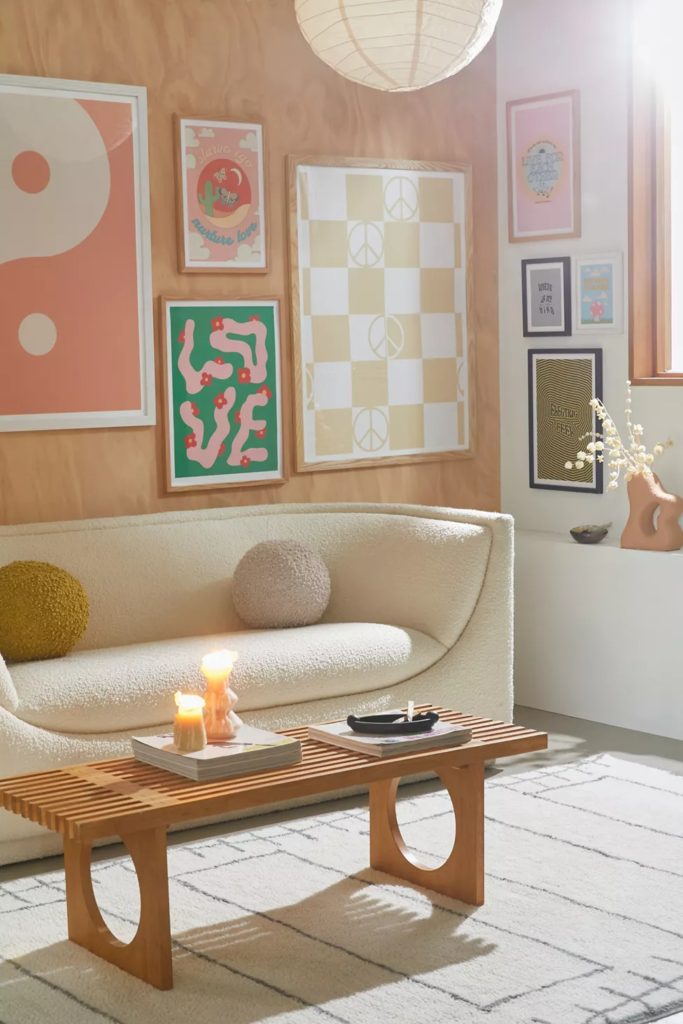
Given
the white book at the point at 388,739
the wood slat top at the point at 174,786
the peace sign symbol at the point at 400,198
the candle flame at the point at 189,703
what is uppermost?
the peace sign symbol at the point at 400,198

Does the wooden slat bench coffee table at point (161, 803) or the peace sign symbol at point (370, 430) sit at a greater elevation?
the peace sign symbol at point (370, 430)

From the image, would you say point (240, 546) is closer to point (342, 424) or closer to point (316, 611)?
point (316, 611)

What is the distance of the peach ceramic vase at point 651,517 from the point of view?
442 cm

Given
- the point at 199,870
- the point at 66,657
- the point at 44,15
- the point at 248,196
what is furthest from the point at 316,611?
the point at 44,15

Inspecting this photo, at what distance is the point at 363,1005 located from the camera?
2422 mm

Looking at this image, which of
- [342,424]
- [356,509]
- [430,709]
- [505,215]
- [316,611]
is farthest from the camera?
[505,215]

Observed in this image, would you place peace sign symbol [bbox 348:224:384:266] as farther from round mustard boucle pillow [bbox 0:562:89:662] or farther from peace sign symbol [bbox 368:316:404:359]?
round mustard boucle pillow [bbox 0:562:89:662]

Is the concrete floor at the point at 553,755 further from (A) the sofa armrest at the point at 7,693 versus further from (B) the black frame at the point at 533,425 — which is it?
(B) the black frame at the point at 533,425

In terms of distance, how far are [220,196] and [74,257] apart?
0.59 m

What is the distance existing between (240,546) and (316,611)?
364 mm

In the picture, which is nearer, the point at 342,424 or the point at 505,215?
the point at 342,424

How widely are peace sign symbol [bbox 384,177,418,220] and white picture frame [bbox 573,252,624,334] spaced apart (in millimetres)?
642

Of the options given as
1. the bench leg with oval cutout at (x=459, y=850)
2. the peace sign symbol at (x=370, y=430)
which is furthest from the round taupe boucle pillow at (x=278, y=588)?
the bench leg with oval cutout at (x=459, y=850)

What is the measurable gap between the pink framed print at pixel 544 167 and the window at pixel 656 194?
268 millimetres
